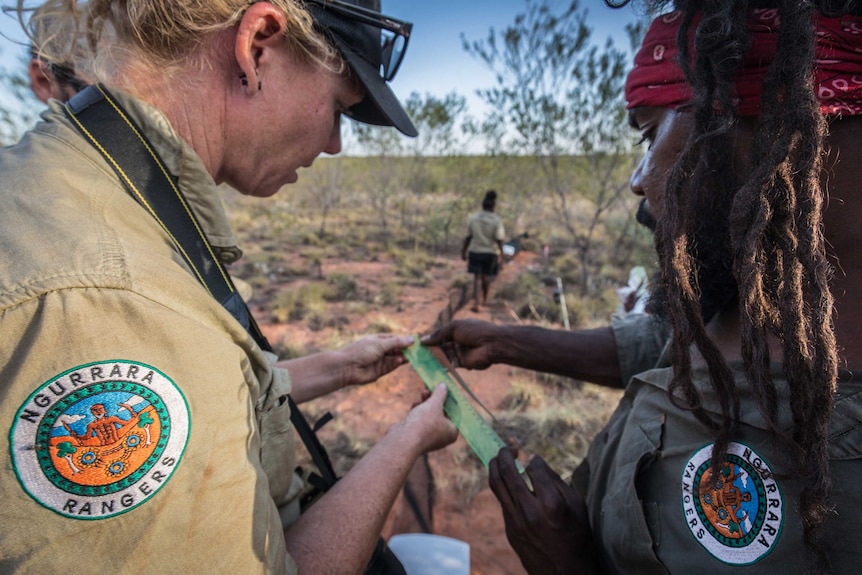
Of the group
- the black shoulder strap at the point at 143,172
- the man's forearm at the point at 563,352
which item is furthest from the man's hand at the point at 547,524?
the black shoulder strap at the point at 143,172

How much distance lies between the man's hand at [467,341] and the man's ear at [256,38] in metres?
1.57

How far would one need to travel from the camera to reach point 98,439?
0.70 m

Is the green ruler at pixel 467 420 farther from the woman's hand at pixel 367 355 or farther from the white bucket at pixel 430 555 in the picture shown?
the white bucket at pixel 430 555

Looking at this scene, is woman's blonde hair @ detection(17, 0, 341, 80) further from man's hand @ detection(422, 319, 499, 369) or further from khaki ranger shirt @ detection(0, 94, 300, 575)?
man's hand @ detection(422, 319, 499, 369)

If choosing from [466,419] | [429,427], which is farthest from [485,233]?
[429,427]

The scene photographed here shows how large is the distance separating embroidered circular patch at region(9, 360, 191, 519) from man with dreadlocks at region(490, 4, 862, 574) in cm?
114

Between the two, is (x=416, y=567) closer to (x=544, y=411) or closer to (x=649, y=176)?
(x=649, y=176)

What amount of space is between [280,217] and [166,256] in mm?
22130

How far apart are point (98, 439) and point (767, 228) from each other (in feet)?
4.43

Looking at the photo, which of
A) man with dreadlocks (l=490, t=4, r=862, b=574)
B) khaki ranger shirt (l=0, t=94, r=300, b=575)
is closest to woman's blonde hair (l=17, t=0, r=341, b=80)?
khaki ranger shirt (l=0, t=94, r=300, b=575)

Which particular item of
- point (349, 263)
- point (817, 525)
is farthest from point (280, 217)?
point (817, 525)

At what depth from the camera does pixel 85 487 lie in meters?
0.69

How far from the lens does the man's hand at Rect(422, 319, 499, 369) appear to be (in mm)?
2447

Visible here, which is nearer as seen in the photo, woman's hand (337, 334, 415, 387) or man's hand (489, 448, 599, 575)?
man's hand (489, 448, 599, 575)
